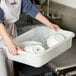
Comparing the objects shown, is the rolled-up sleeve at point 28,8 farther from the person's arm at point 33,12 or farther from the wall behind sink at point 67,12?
the wall behind sink at point 67,12

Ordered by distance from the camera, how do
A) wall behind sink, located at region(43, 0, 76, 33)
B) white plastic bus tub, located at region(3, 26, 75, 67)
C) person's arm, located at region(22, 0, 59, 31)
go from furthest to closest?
wall behind sink, located at region(43, 0, 76, 33)
person's arm, located at region(22, 0, 59, 31)
white plastic bus tub, located at region(3, 26, 75, 67)

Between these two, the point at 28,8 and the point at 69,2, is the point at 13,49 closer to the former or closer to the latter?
the point at 28,8

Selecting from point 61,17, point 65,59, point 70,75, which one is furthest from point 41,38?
point 61,17

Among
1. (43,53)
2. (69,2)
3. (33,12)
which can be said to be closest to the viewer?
(43,53)

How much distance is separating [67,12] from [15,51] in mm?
901

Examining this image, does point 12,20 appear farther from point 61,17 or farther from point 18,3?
point 61,17

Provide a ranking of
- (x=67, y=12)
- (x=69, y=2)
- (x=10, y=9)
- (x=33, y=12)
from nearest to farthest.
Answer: (x=10, y=9), (x=33, y=12), (x=67, y=12), (x=69, y=2)

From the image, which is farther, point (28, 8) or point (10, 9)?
point (28, 8)

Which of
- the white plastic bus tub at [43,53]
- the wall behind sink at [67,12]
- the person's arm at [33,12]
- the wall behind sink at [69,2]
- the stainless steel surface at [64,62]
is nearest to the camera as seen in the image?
the white plastic bus tub at [43,53]

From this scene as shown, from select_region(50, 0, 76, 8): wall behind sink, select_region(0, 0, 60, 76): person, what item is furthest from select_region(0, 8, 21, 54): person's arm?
select_region(50, 0, 76, 8): wall behind sink

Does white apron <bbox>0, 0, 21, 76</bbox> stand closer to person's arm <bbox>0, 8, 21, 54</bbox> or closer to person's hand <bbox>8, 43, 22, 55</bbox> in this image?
person's arm <bbox>0, 8, 21, 54</bbox>

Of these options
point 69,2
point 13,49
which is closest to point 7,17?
point 13,49

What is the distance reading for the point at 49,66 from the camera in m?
1.20

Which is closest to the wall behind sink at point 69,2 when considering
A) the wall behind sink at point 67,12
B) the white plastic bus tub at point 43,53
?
the wall behind sink at point 67,12
